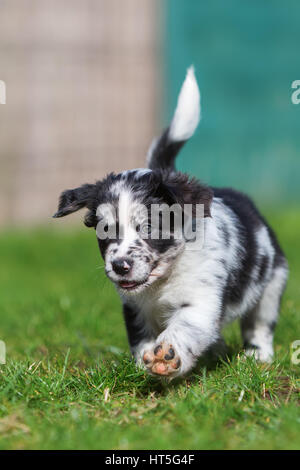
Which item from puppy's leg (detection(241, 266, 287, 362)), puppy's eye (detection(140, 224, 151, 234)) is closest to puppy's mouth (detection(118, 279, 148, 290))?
puppy's eye (detection(140, 224, 151, 234))

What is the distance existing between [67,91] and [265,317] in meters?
5.46

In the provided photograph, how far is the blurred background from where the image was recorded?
8.59 meters

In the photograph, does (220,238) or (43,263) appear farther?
(43,263)

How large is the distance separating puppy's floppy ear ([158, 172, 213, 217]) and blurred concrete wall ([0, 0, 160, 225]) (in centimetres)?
565

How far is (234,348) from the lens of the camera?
3.95 m

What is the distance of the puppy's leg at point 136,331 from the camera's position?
3.44m

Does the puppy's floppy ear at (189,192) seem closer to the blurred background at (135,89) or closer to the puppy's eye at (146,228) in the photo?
the puppy's eye at (146,228)

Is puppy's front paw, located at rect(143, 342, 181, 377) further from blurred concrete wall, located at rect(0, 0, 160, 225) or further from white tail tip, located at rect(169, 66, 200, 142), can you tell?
blurred concrete wall, located at rect(0, 0, 160, 225)

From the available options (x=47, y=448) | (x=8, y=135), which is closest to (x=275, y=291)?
(x=47, y=448)

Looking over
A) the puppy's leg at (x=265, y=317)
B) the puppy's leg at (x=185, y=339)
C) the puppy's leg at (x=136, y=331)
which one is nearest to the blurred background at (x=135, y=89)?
the puppy's leg at (x=265, y=317)

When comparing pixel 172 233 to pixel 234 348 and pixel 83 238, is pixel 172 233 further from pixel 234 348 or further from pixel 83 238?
pixel 83 238

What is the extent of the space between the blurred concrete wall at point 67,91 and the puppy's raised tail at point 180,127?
4885 millimetres

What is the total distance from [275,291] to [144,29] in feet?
18.1

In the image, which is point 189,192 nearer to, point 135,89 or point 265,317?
point 265,317
